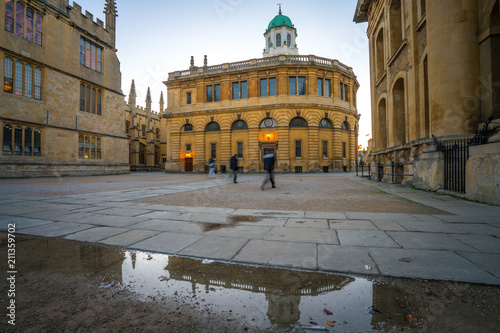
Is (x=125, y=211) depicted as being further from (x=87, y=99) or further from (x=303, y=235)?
(x=87, y=99)

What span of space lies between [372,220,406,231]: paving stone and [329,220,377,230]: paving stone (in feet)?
0.33

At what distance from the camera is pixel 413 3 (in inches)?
406

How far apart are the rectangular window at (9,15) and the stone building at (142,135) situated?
81.9 ft

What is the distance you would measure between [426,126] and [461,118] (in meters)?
1.53

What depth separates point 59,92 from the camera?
21.8 metres

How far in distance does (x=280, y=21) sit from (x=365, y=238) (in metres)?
52.9

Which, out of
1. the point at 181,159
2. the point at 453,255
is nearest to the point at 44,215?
the point at 453,255

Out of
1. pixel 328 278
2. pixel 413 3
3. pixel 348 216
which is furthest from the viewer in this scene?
pixel 413 3

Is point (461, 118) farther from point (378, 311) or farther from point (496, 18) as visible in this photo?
point (378, 311)

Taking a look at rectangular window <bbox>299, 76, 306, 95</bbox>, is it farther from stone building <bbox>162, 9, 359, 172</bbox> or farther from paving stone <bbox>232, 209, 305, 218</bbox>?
paving stone <bbox>232, 209, 305, 218</bbox>

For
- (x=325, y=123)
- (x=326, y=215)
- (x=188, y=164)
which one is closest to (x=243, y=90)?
(x=325, y=123)

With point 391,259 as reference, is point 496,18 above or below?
above

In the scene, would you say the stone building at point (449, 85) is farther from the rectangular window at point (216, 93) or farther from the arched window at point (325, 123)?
the rectangular window at point (216, 93)

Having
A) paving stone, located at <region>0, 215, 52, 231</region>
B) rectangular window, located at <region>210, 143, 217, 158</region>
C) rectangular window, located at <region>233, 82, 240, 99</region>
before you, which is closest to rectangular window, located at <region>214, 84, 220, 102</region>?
rectangular window, located at <region>233, 82, 240, 99</region>
